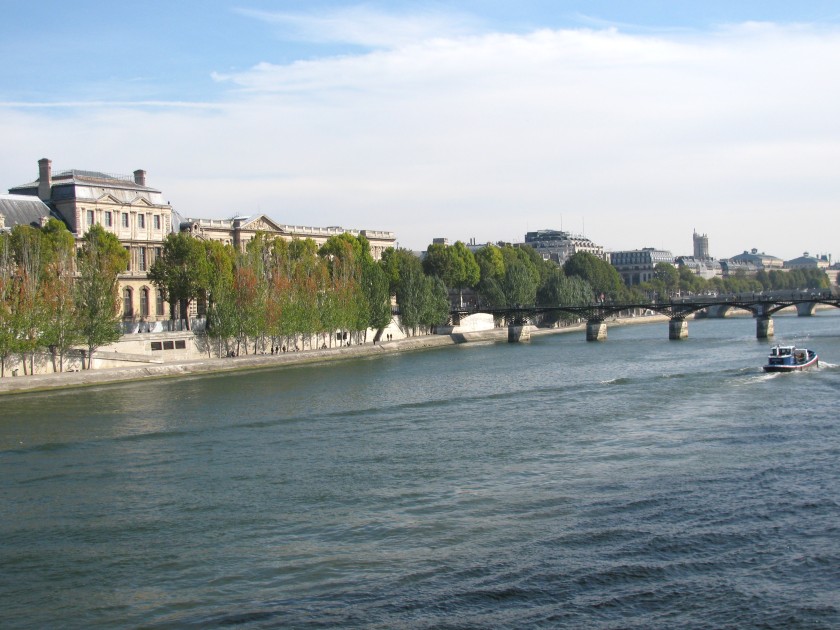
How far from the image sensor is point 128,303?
80.1m

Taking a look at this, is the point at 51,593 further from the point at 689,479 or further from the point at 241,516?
the point at 689,479

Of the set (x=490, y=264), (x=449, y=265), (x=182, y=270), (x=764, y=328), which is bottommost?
(x=764, y=328)

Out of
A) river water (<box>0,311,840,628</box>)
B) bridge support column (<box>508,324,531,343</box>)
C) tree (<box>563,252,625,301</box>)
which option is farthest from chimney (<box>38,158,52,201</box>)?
tree (<box>563,252,625,301</box>)

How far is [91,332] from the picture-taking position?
6197 cm

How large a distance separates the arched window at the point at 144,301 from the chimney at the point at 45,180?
9.66m

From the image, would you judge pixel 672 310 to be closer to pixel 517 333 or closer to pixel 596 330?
pixel 596 330

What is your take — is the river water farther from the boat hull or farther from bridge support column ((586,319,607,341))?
bridge support column ((586,319,607,341))

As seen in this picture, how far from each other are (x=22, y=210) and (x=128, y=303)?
10.2 metres

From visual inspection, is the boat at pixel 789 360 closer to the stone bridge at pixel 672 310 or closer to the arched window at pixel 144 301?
the stone bridge at pixel 672 310

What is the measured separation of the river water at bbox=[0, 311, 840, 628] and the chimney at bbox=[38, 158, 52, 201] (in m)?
33.5

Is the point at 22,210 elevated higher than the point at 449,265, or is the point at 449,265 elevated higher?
the point at 22,210

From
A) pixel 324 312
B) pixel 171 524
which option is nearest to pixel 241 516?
pixel 171 524

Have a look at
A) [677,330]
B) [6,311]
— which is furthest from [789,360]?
[6,311]

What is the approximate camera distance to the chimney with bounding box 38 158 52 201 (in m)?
78.4
